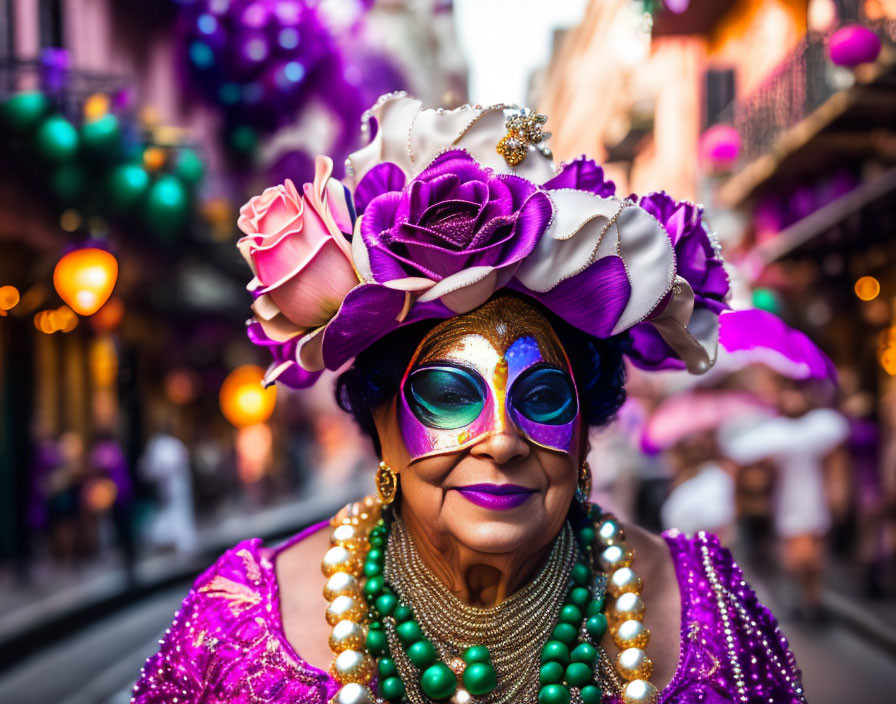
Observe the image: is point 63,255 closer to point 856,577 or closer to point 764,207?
point 856,577

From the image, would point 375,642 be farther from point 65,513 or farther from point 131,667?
point 65,513

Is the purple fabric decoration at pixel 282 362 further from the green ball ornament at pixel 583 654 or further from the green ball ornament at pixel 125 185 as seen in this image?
the green ball ornament at pixel 125 185

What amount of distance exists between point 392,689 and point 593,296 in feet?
3.04

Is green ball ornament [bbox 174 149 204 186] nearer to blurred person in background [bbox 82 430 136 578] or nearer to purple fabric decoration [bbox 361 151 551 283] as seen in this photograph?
blurred person in background [bbox 82 430 136 578]

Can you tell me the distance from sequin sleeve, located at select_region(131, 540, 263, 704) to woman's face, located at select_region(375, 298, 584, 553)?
1.41ft

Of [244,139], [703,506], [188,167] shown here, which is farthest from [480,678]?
[244,139]

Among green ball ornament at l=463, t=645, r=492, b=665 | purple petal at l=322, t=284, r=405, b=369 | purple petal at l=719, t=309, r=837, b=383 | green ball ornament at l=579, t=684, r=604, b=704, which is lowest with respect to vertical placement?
green ball ornament at l=579, t=684, r=604, b=704

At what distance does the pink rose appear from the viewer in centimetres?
193

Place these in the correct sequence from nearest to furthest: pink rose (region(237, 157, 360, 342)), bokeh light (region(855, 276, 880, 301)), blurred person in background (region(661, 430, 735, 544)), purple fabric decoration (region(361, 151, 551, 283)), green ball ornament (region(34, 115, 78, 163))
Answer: purple fabric decoration (region(361, 151, 551, 283))
pink rose (region(237, 157, 360, 342))
blurred person in background (region(661, 430, 735, 544))
green ball ornament (region(34, 115, 78, 163))
bokeh light (region(855, 276, 880, 301))

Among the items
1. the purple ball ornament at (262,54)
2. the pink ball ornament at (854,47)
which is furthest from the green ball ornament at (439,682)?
the purple ball ornament at (262,54)

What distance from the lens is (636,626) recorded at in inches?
82.9

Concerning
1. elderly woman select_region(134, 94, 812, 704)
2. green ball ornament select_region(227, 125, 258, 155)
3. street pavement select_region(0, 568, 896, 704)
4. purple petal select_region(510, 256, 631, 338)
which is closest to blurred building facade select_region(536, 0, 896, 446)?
street pavement select_region(0, 568, 896, 704)

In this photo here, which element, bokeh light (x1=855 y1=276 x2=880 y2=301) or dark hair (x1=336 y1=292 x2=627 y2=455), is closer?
dark hair (x1=336 y1=292 x2=627 y2=455)

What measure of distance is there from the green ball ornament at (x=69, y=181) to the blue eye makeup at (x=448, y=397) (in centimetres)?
700
